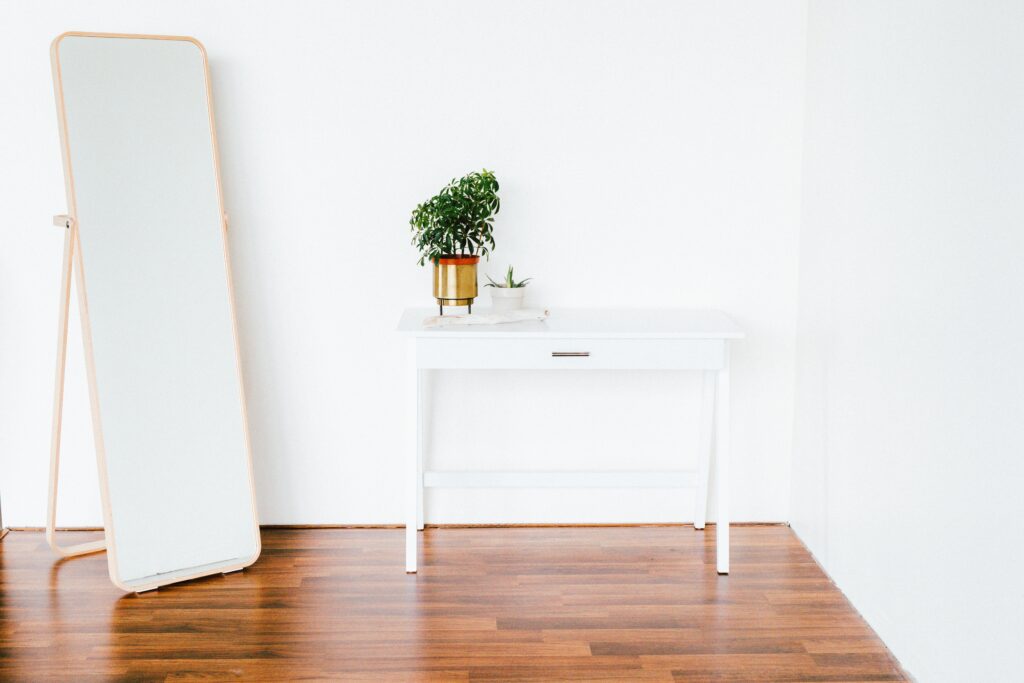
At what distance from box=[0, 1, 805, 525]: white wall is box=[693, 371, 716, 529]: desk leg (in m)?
0.07

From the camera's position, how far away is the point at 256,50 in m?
3.17

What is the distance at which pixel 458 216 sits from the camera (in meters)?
3.04

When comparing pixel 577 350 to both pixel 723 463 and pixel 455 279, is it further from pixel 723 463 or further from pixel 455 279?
pixel 723 463

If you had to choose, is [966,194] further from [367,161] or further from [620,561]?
[367,161]

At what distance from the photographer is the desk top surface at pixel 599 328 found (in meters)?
2.88

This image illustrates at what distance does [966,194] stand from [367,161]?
1859 mm

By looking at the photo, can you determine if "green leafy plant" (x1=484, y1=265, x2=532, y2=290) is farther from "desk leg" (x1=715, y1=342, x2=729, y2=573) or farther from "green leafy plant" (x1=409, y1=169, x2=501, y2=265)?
"desk leg" (x1=715, y1=342, x2=729, y2=573)

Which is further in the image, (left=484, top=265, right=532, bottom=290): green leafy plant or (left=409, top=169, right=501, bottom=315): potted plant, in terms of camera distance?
(left=484, top=265, right=532, bottom=290): green leafy plant

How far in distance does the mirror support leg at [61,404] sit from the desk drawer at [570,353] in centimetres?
106

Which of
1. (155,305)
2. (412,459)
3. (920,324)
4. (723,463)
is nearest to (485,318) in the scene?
(412,459)

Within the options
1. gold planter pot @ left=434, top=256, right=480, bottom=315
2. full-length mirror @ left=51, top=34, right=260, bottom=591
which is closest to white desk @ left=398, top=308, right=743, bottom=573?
gold planter pot @ left=434, top=256, right=480, bottom=315

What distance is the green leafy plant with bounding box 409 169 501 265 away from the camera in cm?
304

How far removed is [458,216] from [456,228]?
0.04 metres

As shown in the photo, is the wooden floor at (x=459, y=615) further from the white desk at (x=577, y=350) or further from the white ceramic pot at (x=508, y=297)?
the white ceramic pot at (x=508, y=297)
